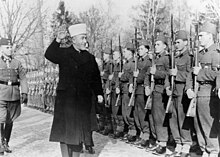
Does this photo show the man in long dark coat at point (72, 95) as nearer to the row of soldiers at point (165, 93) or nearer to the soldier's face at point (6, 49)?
the row of soldiers at point (165, 93)

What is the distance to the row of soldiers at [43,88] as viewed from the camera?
15373 millimetres

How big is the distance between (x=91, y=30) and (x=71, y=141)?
14142mm

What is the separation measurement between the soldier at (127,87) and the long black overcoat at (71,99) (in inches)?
109

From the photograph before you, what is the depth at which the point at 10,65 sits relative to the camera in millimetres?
7277

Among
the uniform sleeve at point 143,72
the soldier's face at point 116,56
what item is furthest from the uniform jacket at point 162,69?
the soldier's face at point 116,56

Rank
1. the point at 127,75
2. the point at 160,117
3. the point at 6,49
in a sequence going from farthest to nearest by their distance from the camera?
the point at 127,75 < the point at 6,49 < the point at 160,117

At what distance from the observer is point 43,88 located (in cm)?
1689

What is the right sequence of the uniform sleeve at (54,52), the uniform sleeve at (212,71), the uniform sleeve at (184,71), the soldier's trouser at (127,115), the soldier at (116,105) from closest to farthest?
the uniform sleeve at (54,52), the uniform sleeve at (212,71), the uniform sleeve at (184,71), the soldier's trouser at (127,115), the soldier at (116,105)

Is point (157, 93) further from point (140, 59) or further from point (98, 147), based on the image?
point (98, 147)

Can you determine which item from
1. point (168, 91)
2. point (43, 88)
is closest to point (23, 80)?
point (168, 91)

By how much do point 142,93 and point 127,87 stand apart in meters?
0.72

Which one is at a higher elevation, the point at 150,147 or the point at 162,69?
the point at 162,69

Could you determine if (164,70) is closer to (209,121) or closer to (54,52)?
(209,121)

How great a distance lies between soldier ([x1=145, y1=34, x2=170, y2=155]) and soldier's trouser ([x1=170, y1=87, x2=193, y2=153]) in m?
0.30
